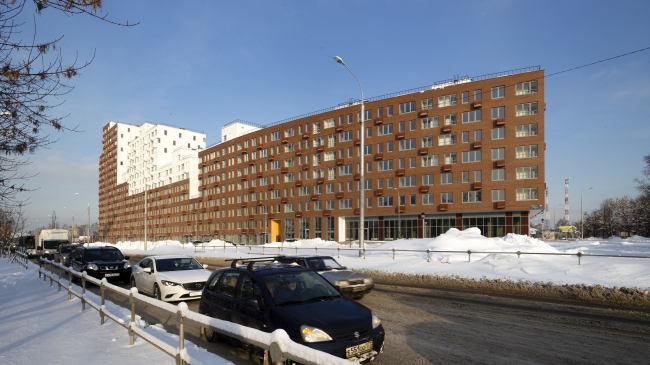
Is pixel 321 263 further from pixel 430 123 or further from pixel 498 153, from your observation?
pixel 430 123

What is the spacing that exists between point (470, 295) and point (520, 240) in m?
18.5

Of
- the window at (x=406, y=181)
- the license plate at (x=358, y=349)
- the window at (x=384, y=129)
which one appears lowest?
the license plate at (x=358, y=349)

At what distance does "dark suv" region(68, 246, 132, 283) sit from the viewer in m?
16.3

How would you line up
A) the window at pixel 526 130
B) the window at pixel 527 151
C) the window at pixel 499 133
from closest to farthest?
the window at pixel 527 151
the window at pixel 526 130
the window at pixel 499 133

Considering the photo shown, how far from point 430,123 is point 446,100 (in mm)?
3976

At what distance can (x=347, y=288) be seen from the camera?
36.9 feet

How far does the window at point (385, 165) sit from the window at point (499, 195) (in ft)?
52.4

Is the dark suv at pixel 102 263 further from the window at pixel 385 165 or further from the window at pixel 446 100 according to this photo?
the window at pixel 446 100

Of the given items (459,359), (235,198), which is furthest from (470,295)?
(235,198)

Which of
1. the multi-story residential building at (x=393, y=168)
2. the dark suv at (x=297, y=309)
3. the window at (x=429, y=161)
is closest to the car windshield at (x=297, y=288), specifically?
the dark suv at (x=297, y=309)

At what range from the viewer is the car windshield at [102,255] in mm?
17594

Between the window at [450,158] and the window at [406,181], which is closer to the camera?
the window at [450,158]

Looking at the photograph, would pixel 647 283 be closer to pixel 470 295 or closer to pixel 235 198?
pixel 470 295

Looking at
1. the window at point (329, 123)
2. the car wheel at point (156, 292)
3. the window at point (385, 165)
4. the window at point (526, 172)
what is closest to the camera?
the car wheel at point (156, 292)
